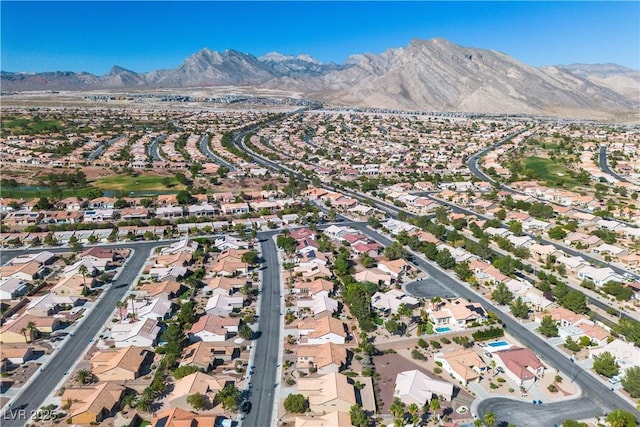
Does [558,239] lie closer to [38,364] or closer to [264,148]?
[38,364]

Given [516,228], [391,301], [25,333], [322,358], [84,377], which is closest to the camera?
[84,377]

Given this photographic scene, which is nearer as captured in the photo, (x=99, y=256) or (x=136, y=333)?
(x=136, y=333)

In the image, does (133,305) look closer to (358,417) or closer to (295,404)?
(295,404)

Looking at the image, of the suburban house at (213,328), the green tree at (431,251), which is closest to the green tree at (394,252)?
the green tree at (431,251)

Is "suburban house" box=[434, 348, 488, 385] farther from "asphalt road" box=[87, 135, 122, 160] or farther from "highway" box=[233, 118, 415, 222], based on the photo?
"asphalt road" box=[87, 135, 122, 160]

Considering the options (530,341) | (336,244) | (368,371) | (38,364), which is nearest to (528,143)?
(336,244)

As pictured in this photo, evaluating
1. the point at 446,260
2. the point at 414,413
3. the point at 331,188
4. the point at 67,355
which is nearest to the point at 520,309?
the point at 446,260

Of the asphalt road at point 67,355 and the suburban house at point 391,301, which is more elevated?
Result: the suburban house at point 391,301

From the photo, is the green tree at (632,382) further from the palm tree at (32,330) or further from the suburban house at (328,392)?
the palm tree at (32,330)
